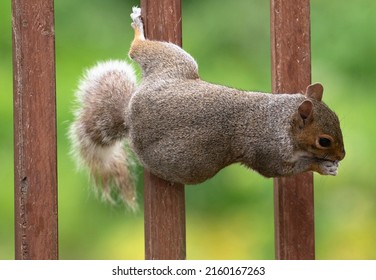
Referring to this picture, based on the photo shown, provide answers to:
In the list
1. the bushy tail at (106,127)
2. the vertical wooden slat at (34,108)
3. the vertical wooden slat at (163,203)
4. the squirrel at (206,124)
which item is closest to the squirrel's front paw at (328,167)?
the squirrel at (206,124)

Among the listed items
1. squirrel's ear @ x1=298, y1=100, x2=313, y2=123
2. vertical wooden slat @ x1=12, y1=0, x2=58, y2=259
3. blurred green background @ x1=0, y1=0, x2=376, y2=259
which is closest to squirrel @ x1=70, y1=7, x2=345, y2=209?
squirrel's ear @ x1=298, y1=100, x2=313, y2=123

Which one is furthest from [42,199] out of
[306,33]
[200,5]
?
[200,5]

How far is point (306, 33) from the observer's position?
8.77 ft

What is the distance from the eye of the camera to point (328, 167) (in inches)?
106

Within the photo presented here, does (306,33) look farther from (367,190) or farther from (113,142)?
(367,190)

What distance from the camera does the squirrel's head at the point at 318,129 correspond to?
270 centimetres

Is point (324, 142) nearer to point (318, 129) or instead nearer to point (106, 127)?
point (318, 129)

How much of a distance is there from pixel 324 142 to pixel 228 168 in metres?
0.65

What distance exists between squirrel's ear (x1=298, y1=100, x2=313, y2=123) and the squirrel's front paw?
11cm

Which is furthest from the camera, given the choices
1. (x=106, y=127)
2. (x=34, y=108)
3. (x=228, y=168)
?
(x=228, y=168)

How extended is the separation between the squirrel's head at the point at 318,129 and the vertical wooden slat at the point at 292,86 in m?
0.04

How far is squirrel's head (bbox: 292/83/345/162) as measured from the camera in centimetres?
270

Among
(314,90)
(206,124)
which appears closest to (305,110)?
(314,90)

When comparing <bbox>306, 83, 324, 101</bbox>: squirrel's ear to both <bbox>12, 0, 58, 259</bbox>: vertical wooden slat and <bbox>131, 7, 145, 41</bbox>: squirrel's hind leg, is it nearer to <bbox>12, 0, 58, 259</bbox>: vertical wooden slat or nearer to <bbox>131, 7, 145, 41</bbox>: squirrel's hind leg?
<bbox>131, 7, 145, 41</bbox>: squirrel's hind leg
